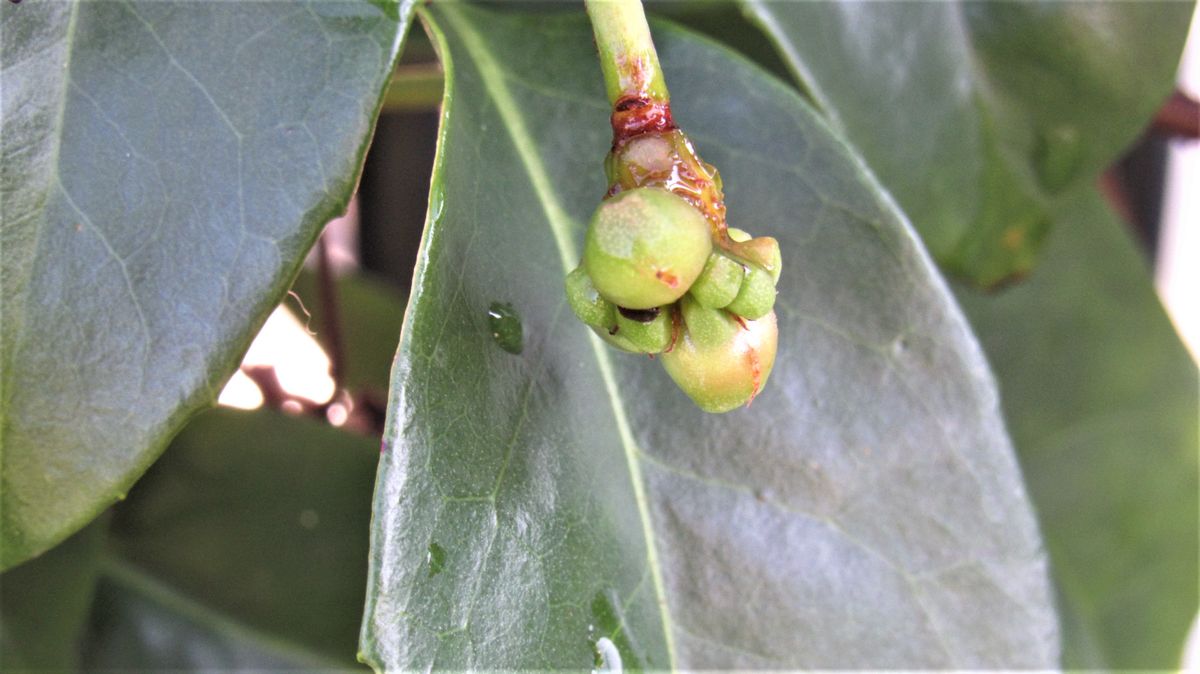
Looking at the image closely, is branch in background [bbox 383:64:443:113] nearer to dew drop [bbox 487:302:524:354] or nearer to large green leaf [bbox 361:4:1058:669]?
large green leaf [bbox 361:4:1058:669]

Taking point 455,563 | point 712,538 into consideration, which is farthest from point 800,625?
point 455,563

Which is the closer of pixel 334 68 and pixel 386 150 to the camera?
pixel 334 68

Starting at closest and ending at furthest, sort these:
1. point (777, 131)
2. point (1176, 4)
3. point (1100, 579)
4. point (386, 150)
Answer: point (777, 131)
point (1176, 4)
point (1100, 579)
point (386, 150)

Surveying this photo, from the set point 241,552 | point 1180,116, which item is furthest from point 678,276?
point 1180,116

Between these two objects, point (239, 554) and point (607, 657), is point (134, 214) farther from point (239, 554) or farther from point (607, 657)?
point (239, 554)

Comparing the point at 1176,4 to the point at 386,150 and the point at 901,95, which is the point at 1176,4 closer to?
the point at 901,95

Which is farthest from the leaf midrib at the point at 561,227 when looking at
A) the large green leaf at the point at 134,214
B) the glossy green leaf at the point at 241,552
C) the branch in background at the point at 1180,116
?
the branch in background at the point at 1180,116

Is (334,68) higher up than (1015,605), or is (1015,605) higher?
(334,68)

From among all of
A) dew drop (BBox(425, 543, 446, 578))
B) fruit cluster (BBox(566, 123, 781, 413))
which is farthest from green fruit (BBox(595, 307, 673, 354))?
dew drop (BBox(425, 543, 446, 578))
